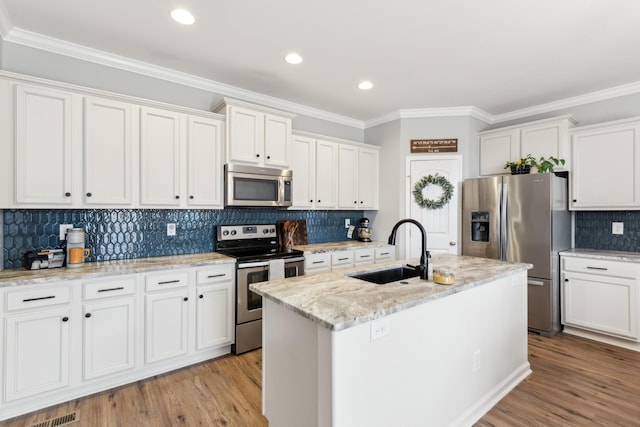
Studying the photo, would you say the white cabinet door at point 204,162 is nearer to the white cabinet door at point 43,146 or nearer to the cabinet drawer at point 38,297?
the white cabinet door at point 43,146

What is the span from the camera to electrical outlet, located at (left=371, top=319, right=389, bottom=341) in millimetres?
1455

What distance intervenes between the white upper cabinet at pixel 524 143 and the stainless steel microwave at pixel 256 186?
2698mm

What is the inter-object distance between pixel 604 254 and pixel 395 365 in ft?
10.4

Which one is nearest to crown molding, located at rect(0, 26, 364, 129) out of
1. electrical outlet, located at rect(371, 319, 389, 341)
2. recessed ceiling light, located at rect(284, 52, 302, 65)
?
recessed ceiling light, located at rect(284, 52, 302, 65)

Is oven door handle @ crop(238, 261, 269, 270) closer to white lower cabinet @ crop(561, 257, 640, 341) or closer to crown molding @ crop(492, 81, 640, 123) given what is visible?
white lower cabinet @ crop(561, 257, 640, 341)

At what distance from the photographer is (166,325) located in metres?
2.60

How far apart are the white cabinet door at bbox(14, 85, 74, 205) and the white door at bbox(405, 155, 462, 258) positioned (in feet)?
12.2

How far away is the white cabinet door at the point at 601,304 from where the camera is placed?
10.1ft

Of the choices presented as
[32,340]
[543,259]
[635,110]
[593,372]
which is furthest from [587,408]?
[32,340]

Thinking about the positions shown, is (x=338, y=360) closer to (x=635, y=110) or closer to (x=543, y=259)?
(x=543, y=259)

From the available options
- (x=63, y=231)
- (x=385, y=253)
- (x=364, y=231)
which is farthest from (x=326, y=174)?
(x=63, y=231)

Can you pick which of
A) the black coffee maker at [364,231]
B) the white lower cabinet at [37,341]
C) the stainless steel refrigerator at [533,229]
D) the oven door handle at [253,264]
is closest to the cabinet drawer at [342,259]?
the black coffee maker at [364,231]

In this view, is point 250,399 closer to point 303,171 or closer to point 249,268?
point 249,268

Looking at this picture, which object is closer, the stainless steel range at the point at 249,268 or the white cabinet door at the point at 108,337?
the white cabinet door at the point at 108,337
